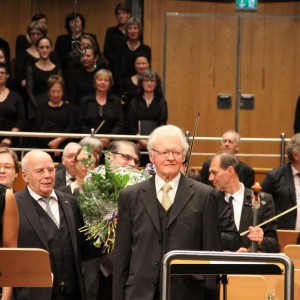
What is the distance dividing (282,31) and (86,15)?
280 cm

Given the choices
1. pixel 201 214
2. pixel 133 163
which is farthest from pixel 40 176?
pixel 201 214

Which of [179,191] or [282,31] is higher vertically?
[282,31]

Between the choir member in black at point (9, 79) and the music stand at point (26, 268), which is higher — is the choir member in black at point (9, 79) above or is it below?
above

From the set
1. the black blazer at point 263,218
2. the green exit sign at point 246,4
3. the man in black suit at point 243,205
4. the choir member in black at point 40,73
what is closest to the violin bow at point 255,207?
the man in black suit at point 243,205

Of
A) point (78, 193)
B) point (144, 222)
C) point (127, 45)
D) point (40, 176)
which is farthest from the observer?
point (127, 45)

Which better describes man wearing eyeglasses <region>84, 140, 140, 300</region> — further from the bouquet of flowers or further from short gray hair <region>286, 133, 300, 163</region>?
short gray hair <region>286, 133, 300, 163</region>

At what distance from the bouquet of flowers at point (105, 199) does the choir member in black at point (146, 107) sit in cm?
441

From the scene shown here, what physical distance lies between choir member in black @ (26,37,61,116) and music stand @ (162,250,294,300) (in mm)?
6600

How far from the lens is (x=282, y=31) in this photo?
522 inches

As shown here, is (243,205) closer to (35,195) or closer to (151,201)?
(35,195)

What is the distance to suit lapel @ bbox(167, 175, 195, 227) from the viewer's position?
505 cm

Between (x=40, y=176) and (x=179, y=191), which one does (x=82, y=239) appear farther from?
(x=179, y=191)

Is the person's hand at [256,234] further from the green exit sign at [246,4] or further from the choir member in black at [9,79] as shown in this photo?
the green exit sign at [246,4]

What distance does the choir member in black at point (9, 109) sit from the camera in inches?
401
